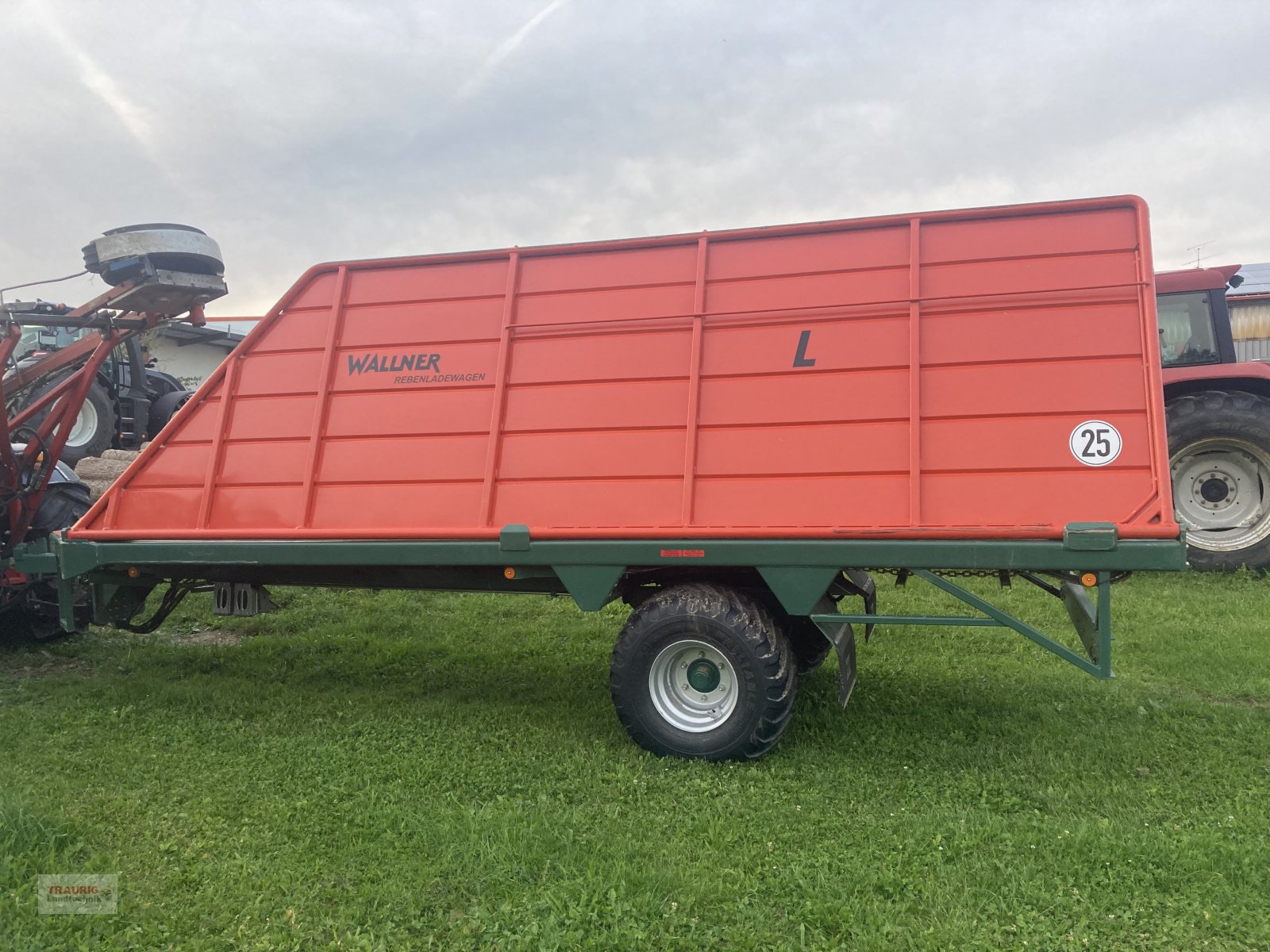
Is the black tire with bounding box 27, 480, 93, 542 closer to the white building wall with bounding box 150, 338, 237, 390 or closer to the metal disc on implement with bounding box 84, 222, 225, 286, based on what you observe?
the metal disc on implement with bounding box 84, 222, 225, 286

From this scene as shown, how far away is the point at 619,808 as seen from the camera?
3.89 metres

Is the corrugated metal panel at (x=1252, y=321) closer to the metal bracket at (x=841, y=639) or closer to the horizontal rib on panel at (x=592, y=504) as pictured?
the metal bracket at (x=841, y=639)

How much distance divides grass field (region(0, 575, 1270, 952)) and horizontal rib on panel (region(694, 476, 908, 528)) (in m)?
1.18

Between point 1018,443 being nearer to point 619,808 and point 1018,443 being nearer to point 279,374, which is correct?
point 619,808

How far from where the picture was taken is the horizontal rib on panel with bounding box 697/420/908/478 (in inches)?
169

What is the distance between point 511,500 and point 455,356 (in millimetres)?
907

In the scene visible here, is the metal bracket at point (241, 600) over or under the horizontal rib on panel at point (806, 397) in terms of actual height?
under

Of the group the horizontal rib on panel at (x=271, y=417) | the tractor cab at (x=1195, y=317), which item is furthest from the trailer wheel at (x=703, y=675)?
the tractor cab at (x=1195, y=317)

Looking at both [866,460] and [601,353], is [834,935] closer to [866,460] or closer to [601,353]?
[866,460]

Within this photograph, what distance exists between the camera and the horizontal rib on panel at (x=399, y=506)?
480 cm

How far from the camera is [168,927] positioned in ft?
10.0

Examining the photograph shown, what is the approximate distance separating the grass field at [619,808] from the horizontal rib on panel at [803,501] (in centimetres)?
118

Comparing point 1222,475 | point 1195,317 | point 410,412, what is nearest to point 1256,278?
point 1195,317

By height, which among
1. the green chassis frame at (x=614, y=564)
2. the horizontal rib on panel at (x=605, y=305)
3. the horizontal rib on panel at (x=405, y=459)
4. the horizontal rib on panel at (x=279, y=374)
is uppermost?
the horizontal rib on panel at (x=605, y=305)
